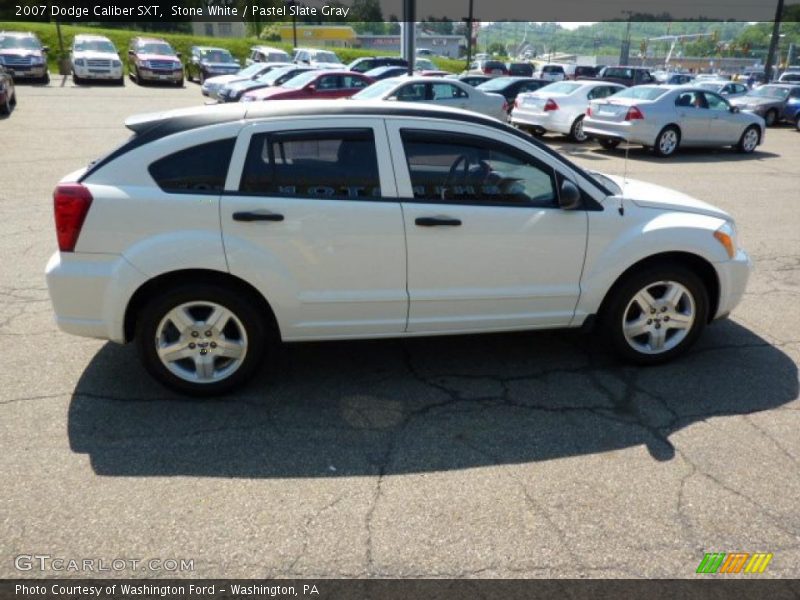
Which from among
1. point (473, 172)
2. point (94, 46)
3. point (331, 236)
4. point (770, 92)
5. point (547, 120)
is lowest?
point (547, 120)

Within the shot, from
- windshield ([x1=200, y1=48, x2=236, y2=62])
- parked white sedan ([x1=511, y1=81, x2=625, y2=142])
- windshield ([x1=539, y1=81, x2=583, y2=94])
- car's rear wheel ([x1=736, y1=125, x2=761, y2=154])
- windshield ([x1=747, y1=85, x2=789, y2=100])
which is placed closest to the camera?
car's rear wheel ([x1=736, y1=125, x2=761, y2=154])

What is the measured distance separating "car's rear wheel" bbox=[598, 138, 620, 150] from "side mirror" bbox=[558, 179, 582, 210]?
1242 cm

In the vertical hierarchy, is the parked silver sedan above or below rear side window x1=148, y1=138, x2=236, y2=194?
below

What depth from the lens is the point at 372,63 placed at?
28125 millimetres

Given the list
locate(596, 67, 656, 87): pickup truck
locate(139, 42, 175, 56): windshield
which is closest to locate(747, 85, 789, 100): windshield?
locate(596, 67, 656, 87): pickup truck

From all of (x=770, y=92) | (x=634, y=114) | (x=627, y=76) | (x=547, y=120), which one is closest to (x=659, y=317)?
(x=634, y=114)

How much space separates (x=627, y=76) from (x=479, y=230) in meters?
32.9

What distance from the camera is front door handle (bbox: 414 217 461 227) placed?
3.91m

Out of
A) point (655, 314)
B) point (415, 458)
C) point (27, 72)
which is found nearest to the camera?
point (415, 458)

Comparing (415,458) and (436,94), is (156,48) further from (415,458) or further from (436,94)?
(415,458)

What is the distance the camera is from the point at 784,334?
16.9 ft

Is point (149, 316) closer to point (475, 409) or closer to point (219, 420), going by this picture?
point (219, 420)

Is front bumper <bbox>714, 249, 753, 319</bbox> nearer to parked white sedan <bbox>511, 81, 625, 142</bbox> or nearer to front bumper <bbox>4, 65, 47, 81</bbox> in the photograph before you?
parked white sedan <bbox>511, 81, 625, 142</bbox>

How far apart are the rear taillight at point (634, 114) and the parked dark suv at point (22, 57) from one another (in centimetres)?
2335
